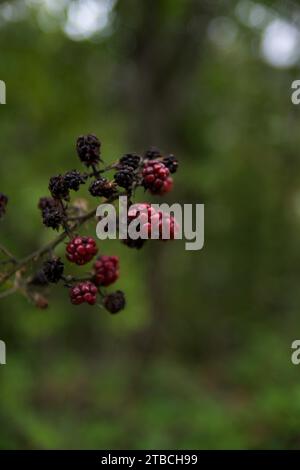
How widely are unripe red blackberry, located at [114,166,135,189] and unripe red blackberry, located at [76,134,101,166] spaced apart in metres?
0.19

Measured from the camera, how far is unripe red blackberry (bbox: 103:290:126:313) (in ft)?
7.50

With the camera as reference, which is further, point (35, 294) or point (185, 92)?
point (185, 92)

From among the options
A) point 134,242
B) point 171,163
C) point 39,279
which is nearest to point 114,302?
point 134,242

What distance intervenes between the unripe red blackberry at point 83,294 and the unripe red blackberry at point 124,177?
0.44 m

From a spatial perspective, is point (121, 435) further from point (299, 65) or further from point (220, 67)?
point (220, 67)

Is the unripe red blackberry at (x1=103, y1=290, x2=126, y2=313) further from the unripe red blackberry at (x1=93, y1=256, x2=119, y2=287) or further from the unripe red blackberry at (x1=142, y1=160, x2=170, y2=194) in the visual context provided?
the unripe red blackberry at (x1=142, y1=160, x2=170, y2=194)

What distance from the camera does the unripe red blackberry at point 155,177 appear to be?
214 centimetres

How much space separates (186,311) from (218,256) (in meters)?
1.71

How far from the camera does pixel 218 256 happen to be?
1412 centimetres

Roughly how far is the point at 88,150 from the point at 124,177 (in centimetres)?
24

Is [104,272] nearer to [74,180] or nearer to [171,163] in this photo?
[74,180]

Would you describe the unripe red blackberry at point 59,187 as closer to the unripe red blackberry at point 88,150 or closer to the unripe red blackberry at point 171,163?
the unripe red blackberry at point 88,150
